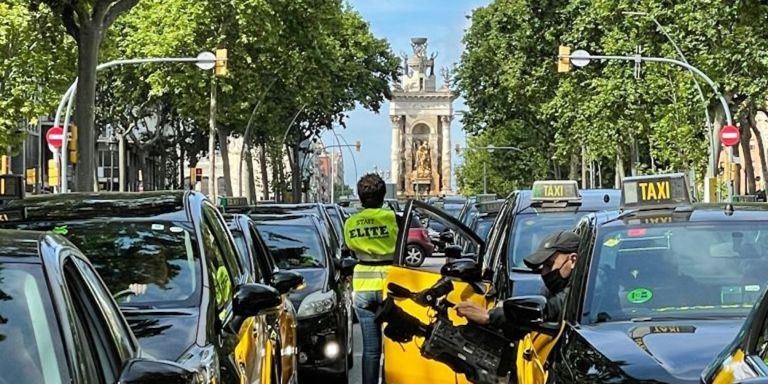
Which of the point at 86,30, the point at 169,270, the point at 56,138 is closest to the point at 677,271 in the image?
the point at 169,270

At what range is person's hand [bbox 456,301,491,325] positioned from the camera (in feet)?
26.5

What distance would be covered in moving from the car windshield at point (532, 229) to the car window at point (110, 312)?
6576mm

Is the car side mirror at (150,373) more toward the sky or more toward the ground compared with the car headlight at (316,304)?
more toward the sky

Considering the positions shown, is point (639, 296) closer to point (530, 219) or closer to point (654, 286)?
point (654, 286)

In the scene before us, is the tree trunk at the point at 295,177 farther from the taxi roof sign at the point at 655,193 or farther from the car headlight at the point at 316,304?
the taxi roof sign at the point at 655,193

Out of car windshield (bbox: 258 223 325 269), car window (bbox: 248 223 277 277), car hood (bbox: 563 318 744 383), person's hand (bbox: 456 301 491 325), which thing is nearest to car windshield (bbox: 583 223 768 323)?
car hood (bbox: 563 318 744 383)

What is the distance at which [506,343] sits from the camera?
8047 millimetres

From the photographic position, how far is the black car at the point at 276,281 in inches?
332

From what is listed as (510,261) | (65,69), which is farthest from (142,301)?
(65,69)

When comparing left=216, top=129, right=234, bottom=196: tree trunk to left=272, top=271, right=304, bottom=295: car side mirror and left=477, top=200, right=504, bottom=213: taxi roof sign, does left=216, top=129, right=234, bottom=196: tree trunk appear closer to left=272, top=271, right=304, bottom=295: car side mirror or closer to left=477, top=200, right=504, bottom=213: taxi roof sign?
left=477, top=200, right=504, bottom=213: taxi roof sign

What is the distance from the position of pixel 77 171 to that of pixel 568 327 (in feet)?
60.3

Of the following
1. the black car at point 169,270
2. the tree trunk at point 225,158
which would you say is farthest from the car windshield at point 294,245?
the tree trunk at point 225,158

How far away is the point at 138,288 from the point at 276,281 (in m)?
2.09

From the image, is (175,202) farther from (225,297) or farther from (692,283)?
(692,283)
